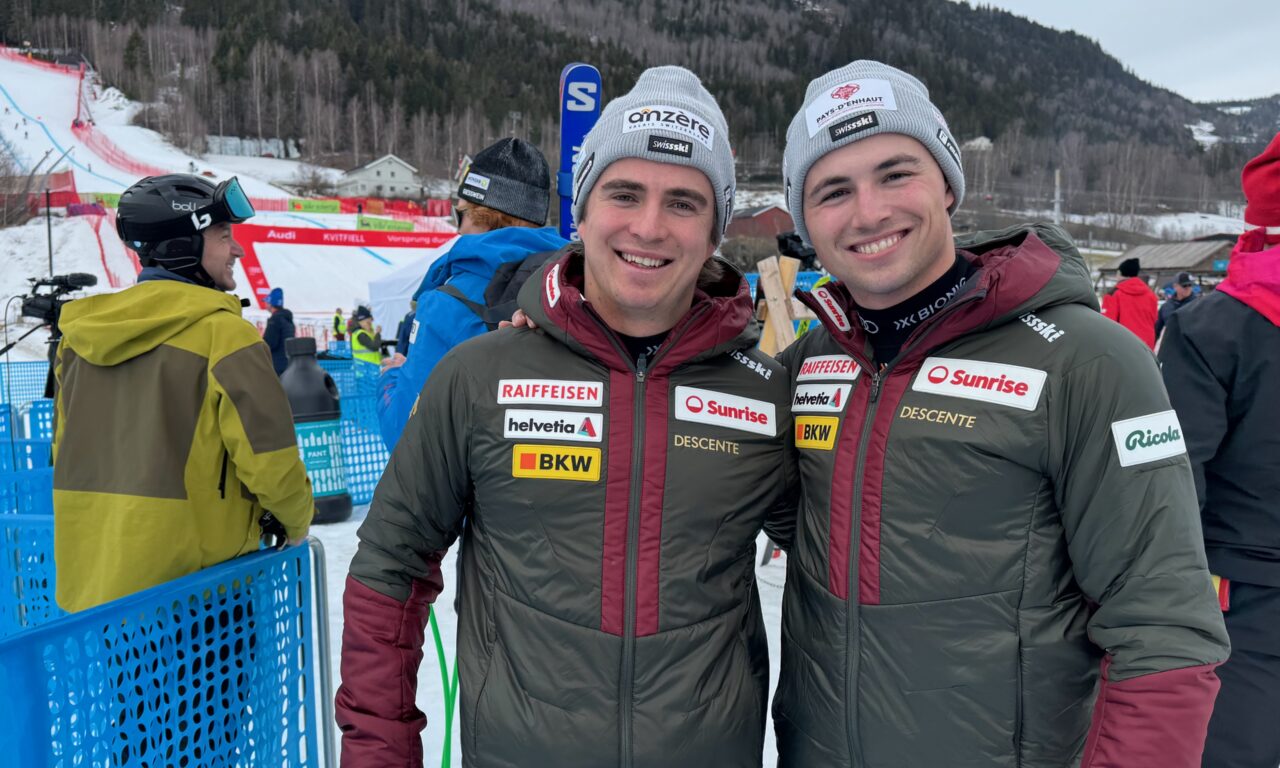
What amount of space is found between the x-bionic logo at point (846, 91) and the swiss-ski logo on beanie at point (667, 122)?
261 mm

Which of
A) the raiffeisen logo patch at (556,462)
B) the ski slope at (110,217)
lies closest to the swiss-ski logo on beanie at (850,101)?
the raiffeisen logo patch at (556,462)

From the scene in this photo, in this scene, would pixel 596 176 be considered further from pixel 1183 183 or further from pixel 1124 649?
pixel 1183 183

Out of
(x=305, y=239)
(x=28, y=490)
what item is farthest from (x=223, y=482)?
(x=305, y=239)

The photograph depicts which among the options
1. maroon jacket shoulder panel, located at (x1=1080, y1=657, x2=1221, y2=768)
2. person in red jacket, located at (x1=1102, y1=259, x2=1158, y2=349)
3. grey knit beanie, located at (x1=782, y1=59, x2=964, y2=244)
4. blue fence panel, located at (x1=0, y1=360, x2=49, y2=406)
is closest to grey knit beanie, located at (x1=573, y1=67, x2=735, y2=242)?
grey knit beanie, located at (x1=782, y1=59, x2=964, y2=244)

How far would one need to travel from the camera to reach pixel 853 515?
1431 millimetres

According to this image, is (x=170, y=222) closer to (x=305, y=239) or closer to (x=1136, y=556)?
(x=1136, y=556)

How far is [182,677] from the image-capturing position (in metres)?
1.98

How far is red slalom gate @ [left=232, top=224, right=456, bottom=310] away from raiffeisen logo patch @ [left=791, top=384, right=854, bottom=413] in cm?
2299

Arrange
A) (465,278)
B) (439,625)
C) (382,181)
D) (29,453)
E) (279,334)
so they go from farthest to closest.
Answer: (382,181)
(279,334)
(29,453)
(439,625)
(465,278)

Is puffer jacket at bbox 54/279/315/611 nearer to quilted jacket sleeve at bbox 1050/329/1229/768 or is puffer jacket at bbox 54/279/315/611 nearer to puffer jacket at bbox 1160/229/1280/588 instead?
quilted jacket sleeve at bbox 1050/329/1229/768

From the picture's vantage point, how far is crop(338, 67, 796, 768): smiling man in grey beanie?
4.72 feet

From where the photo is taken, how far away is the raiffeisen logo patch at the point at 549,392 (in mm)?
1526

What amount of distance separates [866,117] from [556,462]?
0.88 metres

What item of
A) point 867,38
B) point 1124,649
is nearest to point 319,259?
point 1124,649
